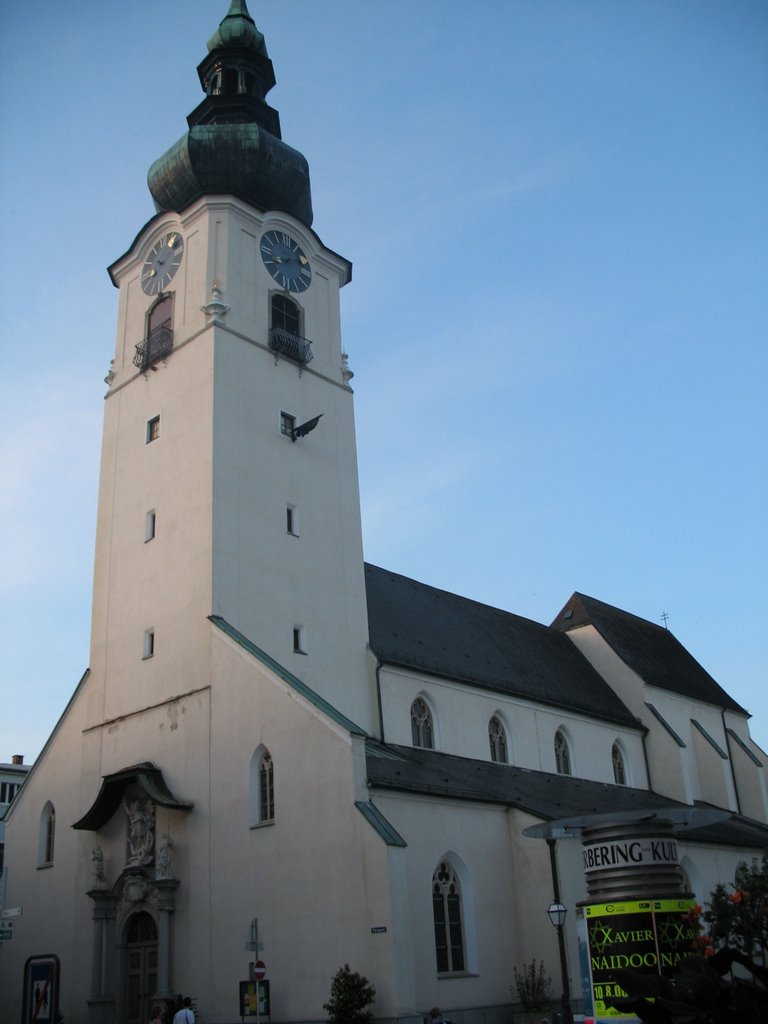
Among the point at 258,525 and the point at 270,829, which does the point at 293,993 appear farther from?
the point at 258,525

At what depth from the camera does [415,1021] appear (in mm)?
17547

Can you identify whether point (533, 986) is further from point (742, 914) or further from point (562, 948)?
point (742, 914)

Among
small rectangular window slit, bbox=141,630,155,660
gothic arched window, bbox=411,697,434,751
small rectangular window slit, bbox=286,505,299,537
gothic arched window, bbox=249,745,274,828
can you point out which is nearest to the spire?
small rectangular window slit, bbox=286,505,299,537

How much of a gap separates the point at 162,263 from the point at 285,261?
3691mm

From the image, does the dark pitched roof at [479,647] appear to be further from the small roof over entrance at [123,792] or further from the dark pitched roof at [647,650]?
the small roof over entrance at [123,792]

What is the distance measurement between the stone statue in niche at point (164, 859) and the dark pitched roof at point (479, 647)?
23.1 ft

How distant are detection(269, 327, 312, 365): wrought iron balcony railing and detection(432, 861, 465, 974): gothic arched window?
14.5 m

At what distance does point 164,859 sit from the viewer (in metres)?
21.9

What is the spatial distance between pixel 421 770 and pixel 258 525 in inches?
287

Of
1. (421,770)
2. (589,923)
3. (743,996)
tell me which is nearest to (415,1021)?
(421,770)

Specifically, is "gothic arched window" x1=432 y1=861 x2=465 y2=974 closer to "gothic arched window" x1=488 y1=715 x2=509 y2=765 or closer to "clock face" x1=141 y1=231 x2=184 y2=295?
"gothic arched window" x1=488 y1=715 x2=509 y2=765

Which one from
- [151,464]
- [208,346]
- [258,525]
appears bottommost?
[258,525]

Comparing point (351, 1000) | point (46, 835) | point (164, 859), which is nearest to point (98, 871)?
point (164, 859)

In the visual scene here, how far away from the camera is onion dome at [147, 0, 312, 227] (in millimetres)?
30281
